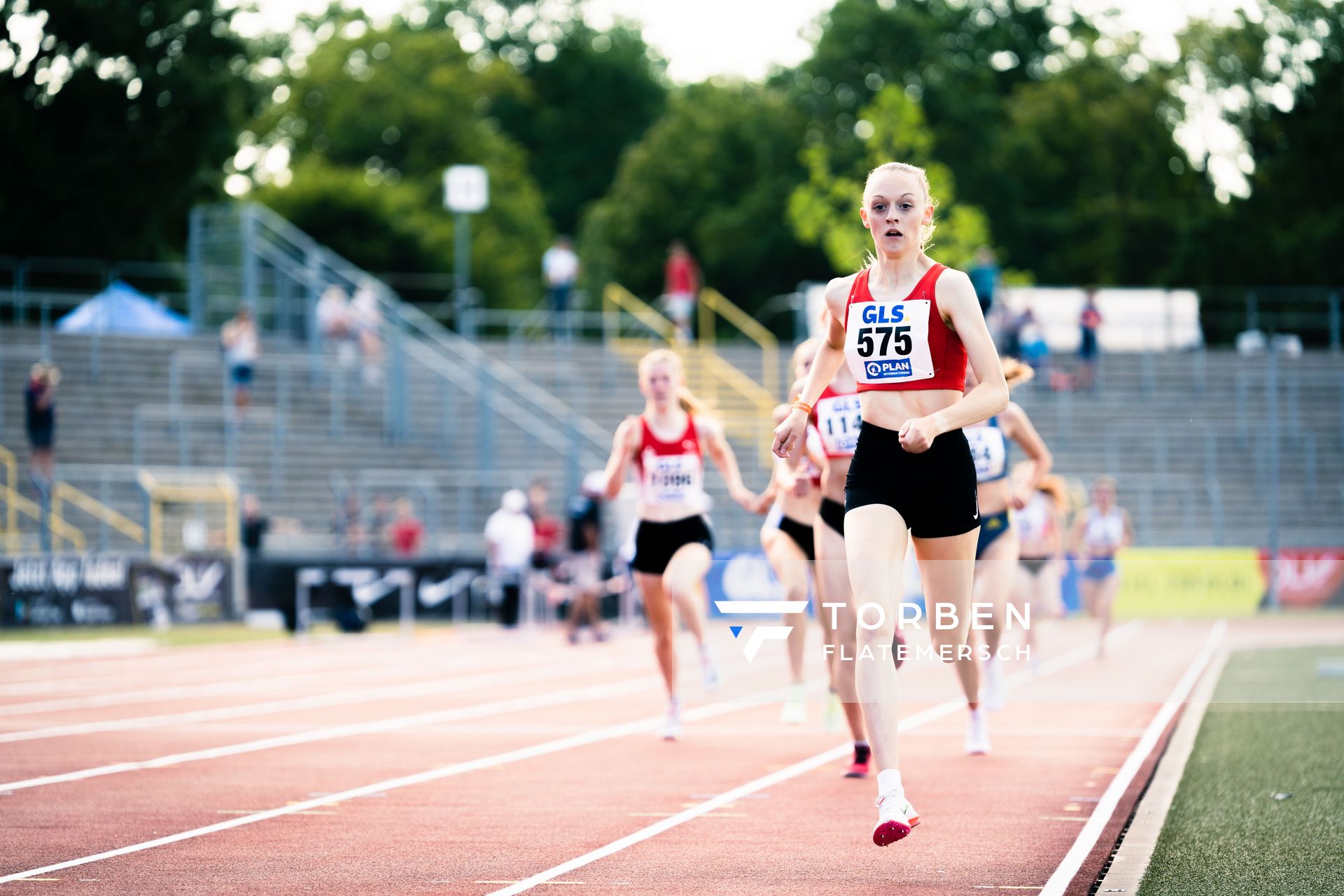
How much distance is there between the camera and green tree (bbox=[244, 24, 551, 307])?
63812mm

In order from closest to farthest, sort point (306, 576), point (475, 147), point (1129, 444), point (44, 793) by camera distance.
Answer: point (44, 793) → point (306, 576) → point (1129, 444) → point (475, 147)

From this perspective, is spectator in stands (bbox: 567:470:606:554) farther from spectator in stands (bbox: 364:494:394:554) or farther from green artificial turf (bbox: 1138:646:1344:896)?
green artificial turf (bbox: 1138:646:1344:896)

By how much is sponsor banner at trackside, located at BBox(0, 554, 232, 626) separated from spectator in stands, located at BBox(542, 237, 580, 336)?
12110mm

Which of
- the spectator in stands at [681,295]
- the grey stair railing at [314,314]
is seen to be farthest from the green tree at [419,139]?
the grey stair railing at [314,314]

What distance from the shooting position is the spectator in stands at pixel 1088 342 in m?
36.8

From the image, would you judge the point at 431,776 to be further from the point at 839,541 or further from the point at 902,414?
the point at 902,414

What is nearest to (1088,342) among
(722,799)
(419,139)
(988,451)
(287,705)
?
(287,705)

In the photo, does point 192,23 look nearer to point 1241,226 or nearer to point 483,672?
point 483,672

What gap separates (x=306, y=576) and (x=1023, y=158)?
41075mm

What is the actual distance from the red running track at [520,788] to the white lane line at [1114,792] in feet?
0.19

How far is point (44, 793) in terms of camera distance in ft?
31.0

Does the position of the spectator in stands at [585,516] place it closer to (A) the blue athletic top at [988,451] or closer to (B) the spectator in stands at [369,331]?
(B) the spectator in stands at [369,331]

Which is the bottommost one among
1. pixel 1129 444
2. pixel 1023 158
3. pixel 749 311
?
pixel 1129 444

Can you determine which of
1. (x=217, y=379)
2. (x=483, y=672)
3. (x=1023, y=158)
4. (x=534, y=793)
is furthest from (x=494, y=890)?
(x=1023, y=158)
